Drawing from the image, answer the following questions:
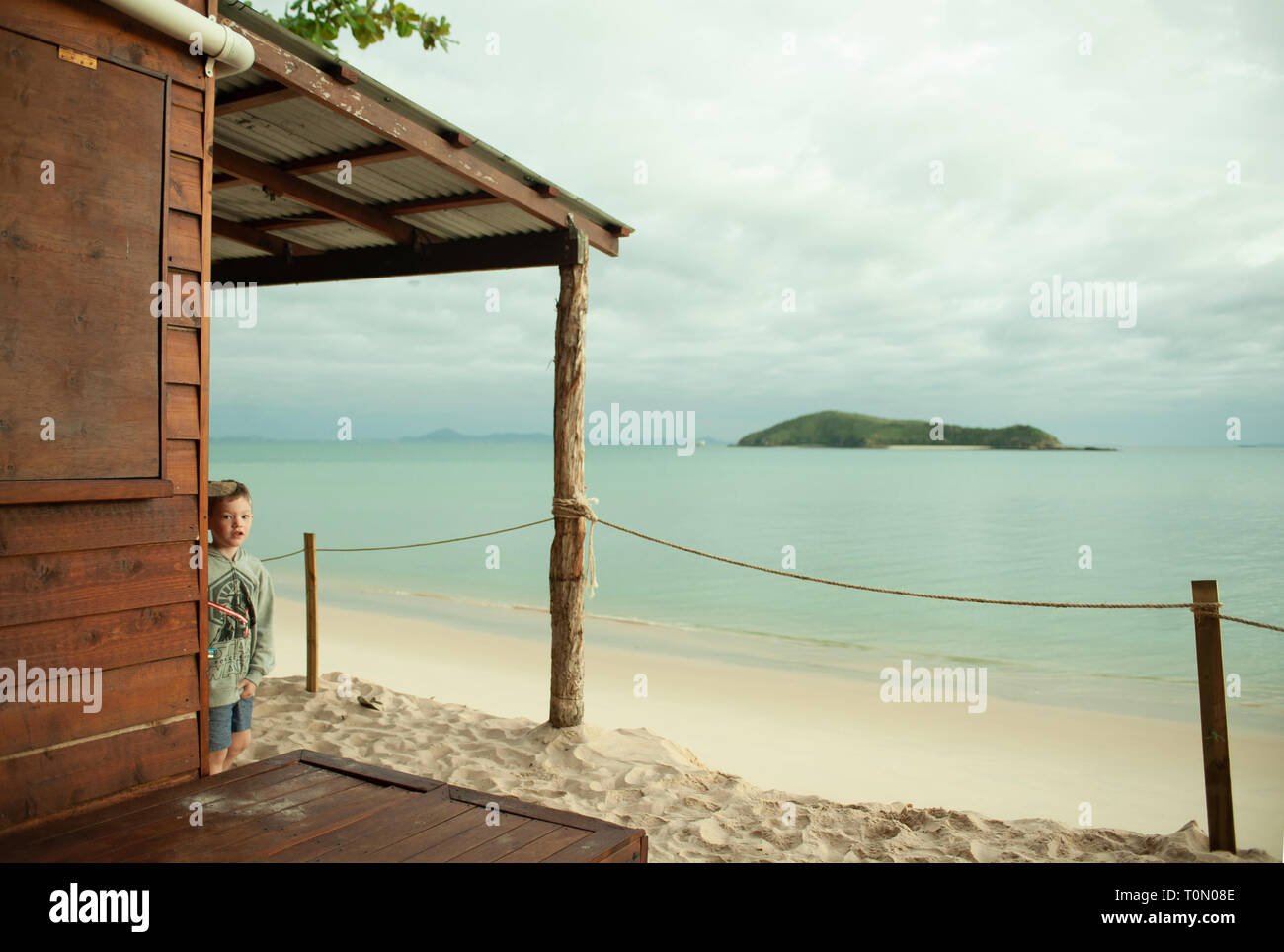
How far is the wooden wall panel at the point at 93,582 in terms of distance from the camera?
2352mm

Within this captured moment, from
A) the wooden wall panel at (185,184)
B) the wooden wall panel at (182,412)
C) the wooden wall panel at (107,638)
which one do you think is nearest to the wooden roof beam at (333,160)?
the wooden wall panel at (185,184)

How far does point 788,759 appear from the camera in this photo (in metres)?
6.14

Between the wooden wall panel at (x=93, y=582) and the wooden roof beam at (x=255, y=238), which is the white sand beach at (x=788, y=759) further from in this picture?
the wooden roof beam at (x=255, y=238)

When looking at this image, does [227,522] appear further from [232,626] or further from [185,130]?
[185,130]

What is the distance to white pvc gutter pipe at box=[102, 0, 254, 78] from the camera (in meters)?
2.57

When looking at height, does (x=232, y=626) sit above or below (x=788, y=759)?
above

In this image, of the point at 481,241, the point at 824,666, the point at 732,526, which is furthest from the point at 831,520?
the point at 481,241

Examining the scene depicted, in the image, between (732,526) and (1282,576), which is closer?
(1282,576)

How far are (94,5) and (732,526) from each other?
95.4 feet

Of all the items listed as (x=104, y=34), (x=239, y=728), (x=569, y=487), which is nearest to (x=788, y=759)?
(x=569, y=487)

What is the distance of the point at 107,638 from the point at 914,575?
18.3 metres

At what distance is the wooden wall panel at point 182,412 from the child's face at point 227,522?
0.71m
